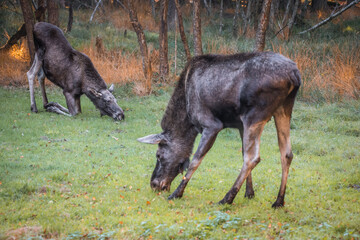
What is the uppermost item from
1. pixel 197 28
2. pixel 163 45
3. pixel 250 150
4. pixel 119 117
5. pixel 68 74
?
pixel 197 28

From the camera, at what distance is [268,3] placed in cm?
1043

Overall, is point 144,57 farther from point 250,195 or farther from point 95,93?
point 250,195

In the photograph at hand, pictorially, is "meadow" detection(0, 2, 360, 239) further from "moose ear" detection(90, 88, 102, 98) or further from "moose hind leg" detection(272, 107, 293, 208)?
"moose ear" detection(90, 88, 102, 98)

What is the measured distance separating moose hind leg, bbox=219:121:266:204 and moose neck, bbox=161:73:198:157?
1189mm

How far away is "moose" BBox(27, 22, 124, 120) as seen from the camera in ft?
38.0

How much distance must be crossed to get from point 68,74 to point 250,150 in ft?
26.0

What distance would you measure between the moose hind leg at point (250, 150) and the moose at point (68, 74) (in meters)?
6.67

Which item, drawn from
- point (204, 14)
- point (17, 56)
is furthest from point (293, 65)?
point (204, 14)

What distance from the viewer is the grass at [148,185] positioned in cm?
453

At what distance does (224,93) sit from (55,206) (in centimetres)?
278

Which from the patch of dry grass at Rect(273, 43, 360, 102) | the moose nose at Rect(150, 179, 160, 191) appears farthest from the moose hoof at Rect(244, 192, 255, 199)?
the patch of dry grass at Rect(273, 43, 360, 102)

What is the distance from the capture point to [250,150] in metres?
5.23

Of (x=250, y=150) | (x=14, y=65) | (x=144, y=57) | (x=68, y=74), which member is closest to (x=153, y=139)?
(x=250, y=150)

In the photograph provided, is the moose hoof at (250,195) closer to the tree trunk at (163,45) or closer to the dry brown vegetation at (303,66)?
the dry brown vegetation at (303,66)
